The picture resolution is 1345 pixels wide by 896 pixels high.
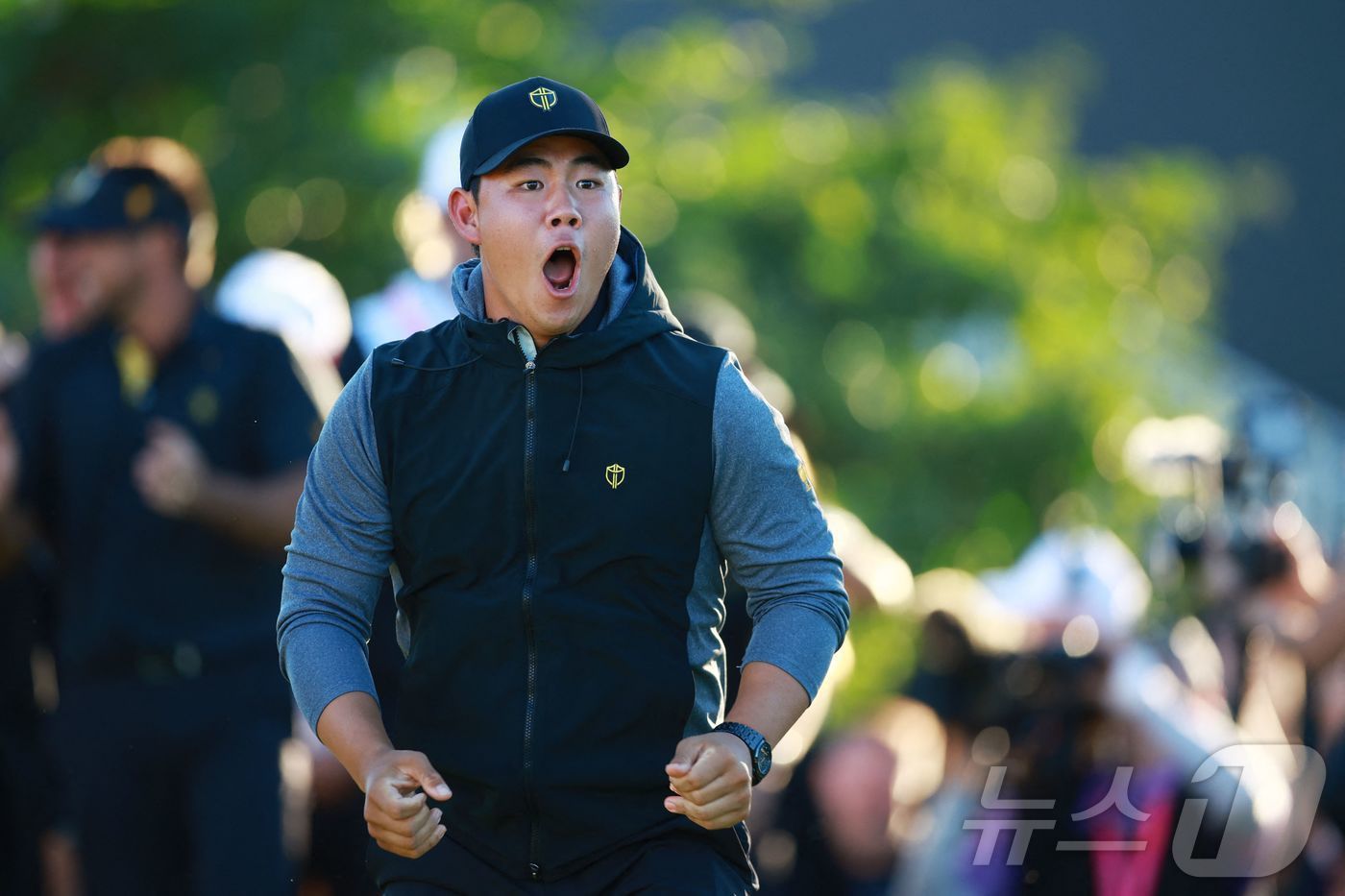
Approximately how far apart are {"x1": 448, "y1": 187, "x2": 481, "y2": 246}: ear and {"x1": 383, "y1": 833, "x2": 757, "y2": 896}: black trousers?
1.09m

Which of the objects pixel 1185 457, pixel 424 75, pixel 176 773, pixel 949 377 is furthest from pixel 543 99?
pixel 949 377

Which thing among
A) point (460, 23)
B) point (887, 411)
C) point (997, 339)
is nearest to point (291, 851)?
point (460, 23)

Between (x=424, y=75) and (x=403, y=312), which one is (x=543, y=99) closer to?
(x=403, y=312)

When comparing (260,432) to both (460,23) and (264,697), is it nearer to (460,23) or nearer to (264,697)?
(264,697)

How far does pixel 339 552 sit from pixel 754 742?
2.70 feet

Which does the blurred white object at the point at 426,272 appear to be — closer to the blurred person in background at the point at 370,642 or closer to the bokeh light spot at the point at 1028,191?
the blurred person in background at the point at 370,642

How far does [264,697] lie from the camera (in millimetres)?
5992

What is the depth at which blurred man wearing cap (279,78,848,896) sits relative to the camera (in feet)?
12.0

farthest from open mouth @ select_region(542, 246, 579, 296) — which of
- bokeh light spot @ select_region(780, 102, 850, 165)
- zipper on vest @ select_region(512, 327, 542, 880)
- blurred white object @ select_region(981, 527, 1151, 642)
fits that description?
bokeh light spot @ select_region(780, 102, 850, 165)

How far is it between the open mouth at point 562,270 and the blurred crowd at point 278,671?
2030 mm

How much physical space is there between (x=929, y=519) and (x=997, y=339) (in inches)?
129

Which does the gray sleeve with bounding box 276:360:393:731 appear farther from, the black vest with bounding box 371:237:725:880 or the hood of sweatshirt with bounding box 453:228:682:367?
the hood of sweatshirt with bounding box 453:228:682:367

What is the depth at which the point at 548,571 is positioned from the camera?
146 inches

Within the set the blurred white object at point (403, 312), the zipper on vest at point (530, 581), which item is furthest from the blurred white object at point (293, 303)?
the zipper on vest at point (530, 581)
